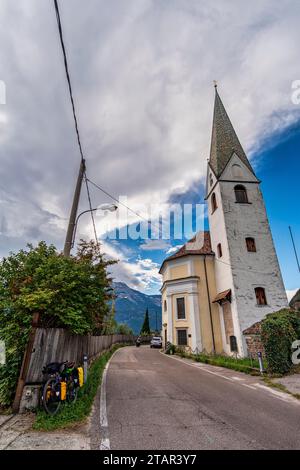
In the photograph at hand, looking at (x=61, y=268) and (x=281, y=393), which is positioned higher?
(x=61, y=268)

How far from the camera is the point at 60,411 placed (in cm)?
497

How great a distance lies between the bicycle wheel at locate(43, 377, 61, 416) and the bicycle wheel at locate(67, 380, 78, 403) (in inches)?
21.4

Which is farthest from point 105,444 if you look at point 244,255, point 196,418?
point 244,255

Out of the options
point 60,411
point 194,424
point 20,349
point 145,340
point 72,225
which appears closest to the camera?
point 194,424

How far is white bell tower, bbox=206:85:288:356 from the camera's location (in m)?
18.8

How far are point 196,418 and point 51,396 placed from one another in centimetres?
292

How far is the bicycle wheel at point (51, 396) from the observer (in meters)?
4.72

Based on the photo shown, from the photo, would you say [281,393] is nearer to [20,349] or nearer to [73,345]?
[73,345]

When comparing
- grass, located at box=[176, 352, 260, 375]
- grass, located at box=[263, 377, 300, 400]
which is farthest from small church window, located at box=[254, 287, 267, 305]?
grass, located at box=[263, 377, 300, 400]

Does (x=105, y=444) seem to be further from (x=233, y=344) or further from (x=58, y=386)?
(x=233, y=344)

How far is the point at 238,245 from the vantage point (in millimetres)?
20859

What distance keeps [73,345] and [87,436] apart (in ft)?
14.3

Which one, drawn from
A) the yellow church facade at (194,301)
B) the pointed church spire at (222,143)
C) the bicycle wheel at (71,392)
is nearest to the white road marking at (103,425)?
the bicycle wheel at (71,392)
